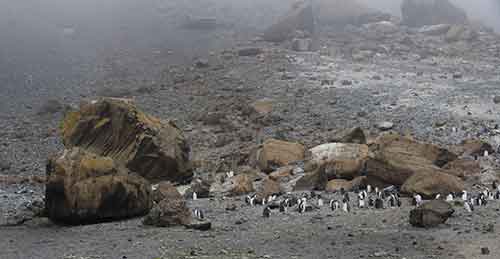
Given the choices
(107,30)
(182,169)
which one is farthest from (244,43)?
(182,169)

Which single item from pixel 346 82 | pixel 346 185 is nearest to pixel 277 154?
pixel 346 185

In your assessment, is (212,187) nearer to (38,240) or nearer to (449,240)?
(38,240)

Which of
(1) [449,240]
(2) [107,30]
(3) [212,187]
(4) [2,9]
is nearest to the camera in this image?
(1) [449,240]

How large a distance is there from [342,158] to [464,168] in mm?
2320

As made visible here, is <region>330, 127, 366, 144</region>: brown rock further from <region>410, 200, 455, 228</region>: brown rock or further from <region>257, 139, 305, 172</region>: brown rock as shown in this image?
<region>410, 200, 455, 228</region>: brown rock

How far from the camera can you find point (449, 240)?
8672mm

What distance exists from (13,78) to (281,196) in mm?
15985

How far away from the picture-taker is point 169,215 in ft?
31.7

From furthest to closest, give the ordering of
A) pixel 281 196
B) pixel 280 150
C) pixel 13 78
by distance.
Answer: pixel 13 78
pixel 280 150
pixel 281 196

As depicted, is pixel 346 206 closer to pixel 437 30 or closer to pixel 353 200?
pixel 353 200

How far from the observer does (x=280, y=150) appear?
1493 centimetres

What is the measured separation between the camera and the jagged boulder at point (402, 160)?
12.1 m

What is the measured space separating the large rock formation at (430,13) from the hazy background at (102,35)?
737 centimetres

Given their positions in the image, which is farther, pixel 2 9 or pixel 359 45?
pixel 2 9
